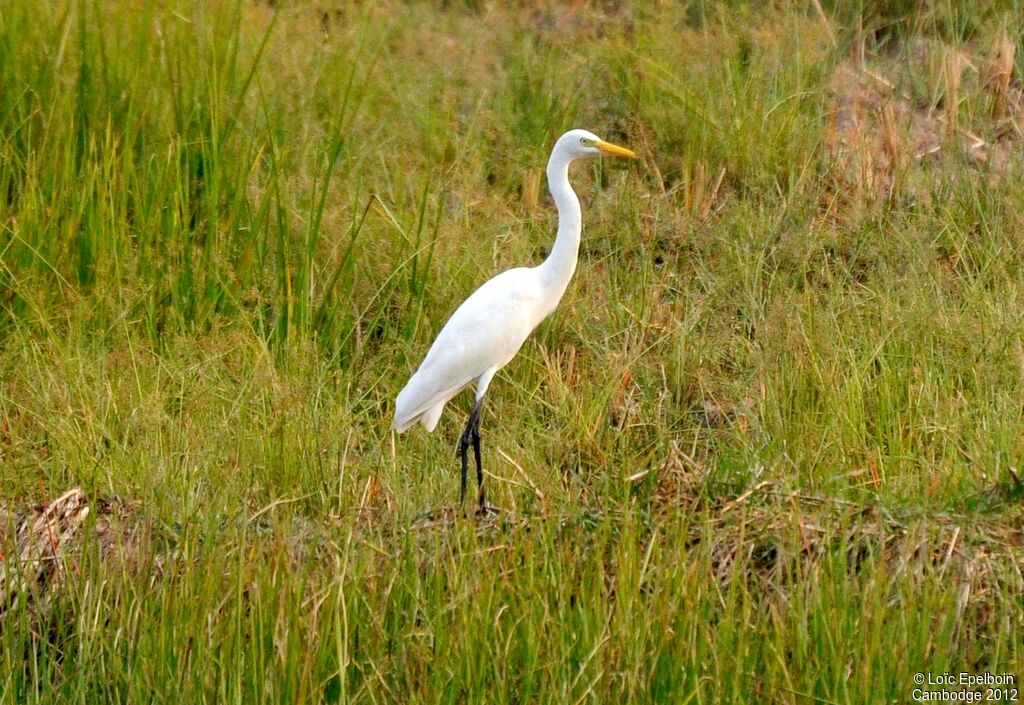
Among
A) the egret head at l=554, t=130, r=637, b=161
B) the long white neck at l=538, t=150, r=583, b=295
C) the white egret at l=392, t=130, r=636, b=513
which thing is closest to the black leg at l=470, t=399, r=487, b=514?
the white egret at l=392, t=130, r=636, b=513

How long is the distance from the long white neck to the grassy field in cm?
30

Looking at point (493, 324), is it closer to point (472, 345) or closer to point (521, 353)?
point (472, 345)

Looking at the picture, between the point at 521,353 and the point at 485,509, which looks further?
the point at 521,353

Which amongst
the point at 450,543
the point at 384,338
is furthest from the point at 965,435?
the point at 384,338

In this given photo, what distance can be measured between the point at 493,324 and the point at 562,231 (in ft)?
1.01

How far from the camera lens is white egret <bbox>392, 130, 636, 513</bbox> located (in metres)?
3.89

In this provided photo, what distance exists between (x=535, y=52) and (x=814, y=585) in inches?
150

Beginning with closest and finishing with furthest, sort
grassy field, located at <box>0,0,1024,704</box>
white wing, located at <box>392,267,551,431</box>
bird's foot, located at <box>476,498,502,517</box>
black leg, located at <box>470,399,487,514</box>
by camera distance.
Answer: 1. grassy field, located at <box>0,0,1024,704</box>
2. bird's foot, located at <box>476,498,502,517</box>
3. black leg, located at <box>470,399,487,514</box>
4. white wing, located at <box>392,267,551,431</box>

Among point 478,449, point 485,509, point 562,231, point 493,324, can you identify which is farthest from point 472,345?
point 485,509

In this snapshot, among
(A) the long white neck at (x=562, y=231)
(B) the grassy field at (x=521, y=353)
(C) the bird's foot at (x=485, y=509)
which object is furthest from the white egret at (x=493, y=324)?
(C) the bird's foot at (x=485, y=509)

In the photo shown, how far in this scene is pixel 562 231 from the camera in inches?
156

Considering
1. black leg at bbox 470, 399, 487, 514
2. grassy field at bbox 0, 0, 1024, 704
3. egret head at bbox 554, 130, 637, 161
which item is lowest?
black leg at bbox 470, 399, 487, 514

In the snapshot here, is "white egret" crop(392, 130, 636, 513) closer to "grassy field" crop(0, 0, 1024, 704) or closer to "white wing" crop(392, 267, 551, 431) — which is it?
"white wing" crop(392, 267, 551, 431)

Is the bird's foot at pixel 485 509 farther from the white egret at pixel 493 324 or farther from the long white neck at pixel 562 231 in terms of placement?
the long white neck at pixel 562 231
